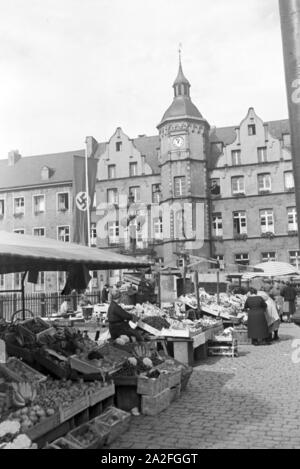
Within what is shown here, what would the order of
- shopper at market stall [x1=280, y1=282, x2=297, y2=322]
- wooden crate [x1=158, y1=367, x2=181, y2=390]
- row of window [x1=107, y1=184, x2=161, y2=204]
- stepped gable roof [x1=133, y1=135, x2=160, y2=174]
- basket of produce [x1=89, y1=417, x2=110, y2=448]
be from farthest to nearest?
stepped gable roof [x1=133, y1=135, x2=160, y2=174] < row of window [x1=107, y1=184, x2=161, y2=204] < shopper at market stall [x1=280, y1=282, x2=297, y2=322] < wooden crate [x1=158, y1=367, x2=181, y2=390] < basket of produce [x1=89, y1=417, x2=110, y2=448]

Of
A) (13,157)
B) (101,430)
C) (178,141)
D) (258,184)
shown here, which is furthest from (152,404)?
(13,157)

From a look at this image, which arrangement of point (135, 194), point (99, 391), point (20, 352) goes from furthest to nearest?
point (135, 194) < point (20, 352) < point (99, 391)

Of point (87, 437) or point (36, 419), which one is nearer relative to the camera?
point (36, 419)

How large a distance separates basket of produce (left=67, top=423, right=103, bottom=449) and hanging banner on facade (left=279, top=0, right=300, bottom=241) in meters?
3.24

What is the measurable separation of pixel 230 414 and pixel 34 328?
3.72 m

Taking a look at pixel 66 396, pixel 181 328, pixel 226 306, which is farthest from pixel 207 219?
pixel 66 396

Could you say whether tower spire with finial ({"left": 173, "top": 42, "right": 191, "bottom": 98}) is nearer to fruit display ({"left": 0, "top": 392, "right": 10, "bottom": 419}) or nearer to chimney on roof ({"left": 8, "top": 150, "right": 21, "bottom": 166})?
chimney on roof ({"left": 8, "top": 150, "right": 21, "bottom": 166})

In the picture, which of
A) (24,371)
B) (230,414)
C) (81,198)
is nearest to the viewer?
(24,371)

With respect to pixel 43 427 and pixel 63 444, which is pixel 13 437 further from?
pixel 63 444

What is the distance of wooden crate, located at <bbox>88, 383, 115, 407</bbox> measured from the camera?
19.4ft

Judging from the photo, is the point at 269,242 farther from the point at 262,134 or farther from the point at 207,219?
the point at 262,134

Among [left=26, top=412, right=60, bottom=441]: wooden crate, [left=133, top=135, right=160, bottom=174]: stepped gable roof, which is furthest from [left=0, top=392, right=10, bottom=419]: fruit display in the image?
[left=133, top=135, right=160, bottom=174]: stepped gable roof

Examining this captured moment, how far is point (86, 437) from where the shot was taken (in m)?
5.03

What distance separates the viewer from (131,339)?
8.82 m
